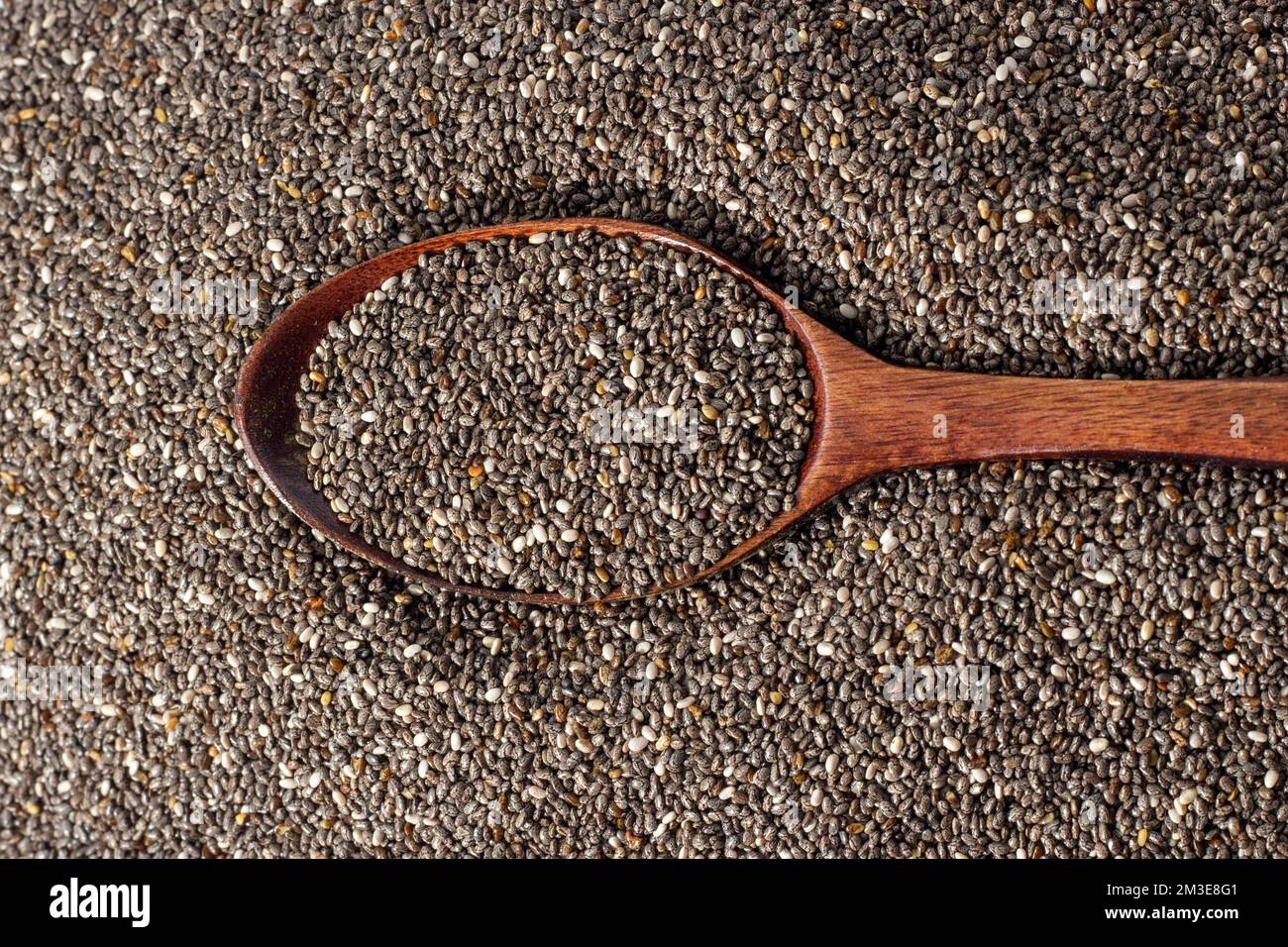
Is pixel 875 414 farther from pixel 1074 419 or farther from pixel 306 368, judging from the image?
pixel 306 368

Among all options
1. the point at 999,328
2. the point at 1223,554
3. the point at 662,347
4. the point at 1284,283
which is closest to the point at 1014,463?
the point at 999,328

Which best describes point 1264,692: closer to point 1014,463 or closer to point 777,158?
point 1014,463

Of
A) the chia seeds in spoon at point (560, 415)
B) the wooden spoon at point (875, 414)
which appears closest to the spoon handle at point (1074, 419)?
the wooden spoon at point (875, 414)

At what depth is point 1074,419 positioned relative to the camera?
1.75 meters

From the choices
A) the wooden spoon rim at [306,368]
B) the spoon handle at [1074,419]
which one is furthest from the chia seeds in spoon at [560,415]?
the spoon handle at [1074,419]

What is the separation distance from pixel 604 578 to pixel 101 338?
1159mm

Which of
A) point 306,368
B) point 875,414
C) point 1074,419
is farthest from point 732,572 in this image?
point 306,368

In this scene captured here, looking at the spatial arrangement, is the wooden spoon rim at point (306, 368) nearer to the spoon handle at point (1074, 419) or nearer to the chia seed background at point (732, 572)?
the chia seed background at point (732, 572)

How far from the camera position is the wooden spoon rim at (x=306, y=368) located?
6.26 ft

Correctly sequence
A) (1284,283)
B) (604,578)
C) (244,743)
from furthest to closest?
(244,743), (604,578), (1284,283)

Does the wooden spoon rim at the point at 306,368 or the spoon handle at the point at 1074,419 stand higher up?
the wooden spoon rim at the point at 306,368

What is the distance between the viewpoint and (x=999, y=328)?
72.8 inches

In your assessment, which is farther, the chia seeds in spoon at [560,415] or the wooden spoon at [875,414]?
the chia seeds in spoon at [560,415]

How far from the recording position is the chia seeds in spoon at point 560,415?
1.85 m
